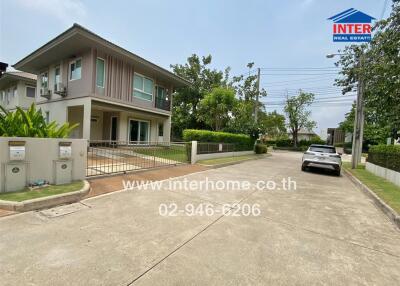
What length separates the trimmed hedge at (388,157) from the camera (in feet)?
29.1

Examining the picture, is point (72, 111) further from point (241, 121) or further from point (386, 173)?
point (386, 173)

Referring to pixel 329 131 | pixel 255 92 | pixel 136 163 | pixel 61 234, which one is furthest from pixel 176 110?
pixel 329 131

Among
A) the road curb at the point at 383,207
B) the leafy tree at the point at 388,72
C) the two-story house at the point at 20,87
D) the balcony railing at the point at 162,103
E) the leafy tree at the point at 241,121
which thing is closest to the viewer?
the road curb at the point at 383,207

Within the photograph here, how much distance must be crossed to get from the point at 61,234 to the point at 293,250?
3638mm

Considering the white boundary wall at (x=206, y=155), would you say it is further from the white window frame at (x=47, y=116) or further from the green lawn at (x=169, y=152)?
the white window frame at (x=47, y=116)

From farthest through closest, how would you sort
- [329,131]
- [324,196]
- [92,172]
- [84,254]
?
[329,131] < [92,172] < [324,196] < [84,254]

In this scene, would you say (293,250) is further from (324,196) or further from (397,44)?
(397,44)

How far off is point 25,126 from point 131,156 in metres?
5.44

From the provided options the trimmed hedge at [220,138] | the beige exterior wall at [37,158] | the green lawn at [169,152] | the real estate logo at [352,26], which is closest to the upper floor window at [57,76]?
the green lawn at [169,152]

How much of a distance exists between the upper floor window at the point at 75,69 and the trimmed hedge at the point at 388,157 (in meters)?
16.8

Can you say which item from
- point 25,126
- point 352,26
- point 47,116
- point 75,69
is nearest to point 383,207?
point 25,126

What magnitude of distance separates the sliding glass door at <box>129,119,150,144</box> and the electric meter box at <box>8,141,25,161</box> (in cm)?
1120

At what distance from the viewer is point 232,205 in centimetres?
530

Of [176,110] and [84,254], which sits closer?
[84,254]
